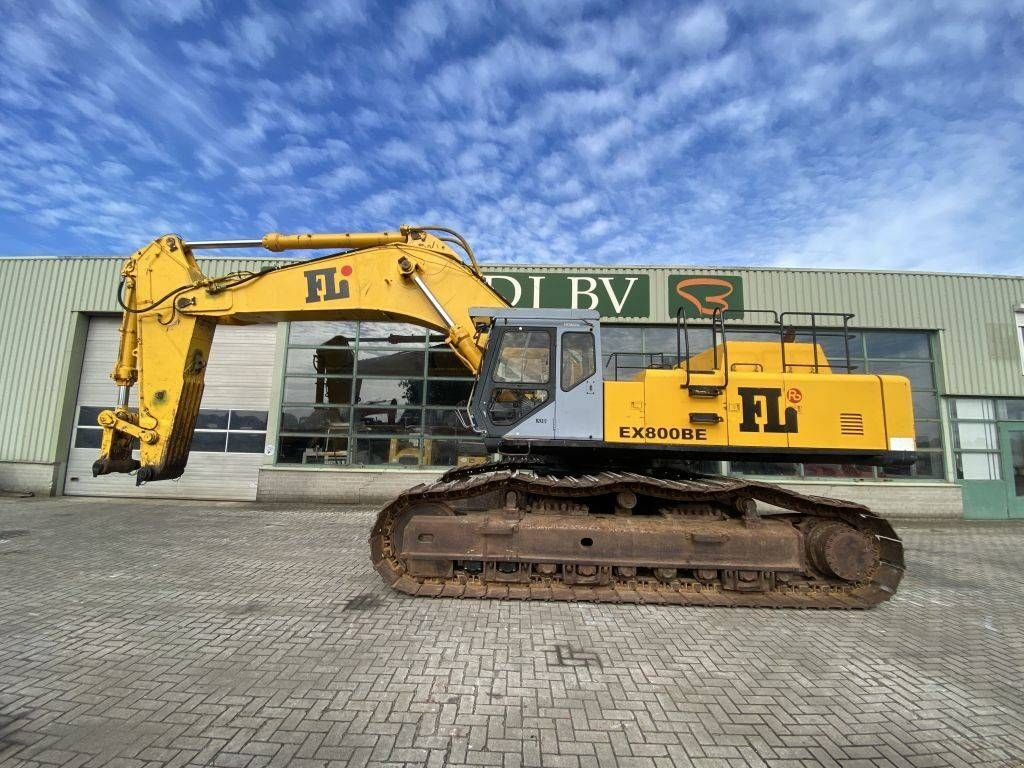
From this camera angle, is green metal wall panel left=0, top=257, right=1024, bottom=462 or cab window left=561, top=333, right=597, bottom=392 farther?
green metal wall panel left=0, top=257, right=1024, bottom=462

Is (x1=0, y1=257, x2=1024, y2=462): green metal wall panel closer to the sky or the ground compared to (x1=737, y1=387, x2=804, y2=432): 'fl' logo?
closer to the sky

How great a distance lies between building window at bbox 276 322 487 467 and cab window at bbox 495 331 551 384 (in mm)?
6791

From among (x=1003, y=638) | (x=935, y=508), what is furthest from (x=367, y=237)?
(x=935, y=508)

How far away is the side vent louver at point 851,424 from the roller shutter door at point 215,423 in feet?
42.6

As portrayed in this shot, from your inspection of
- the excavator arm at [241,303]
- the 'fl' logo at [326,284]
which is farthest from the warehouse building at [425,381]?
the 'fl' logo at [326,284]

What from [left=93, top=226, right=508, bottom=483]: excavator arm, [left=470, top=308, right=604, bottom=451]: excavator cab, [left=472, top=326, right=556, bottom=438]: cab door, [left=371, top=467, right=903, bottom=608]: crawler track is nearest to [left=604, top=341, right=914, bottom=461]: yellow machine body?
[left=470, top=308, right=604, bottom=451]: excavator cab

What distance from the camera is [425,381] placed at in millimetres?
12727

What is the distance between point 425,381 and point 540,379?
7.50m

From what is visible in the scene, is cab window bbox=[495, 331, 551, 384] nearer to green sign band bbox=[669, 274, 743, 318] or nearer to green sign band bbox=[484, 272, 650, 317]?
green sign band bbox=[484, 272, 650, 317]

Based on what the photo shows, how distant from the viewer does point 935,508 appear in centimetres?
1191

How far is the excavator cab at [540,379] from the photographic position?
5559 millimetres

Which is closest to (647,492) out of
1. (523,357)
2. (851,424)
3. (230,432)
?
(523,357)

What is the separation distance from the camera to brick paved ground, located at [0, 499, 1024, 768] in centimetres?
271

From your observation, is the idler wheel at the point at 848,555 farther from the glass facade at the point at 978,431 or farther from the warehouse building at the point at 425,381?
the glass facade at the point at 978,431
